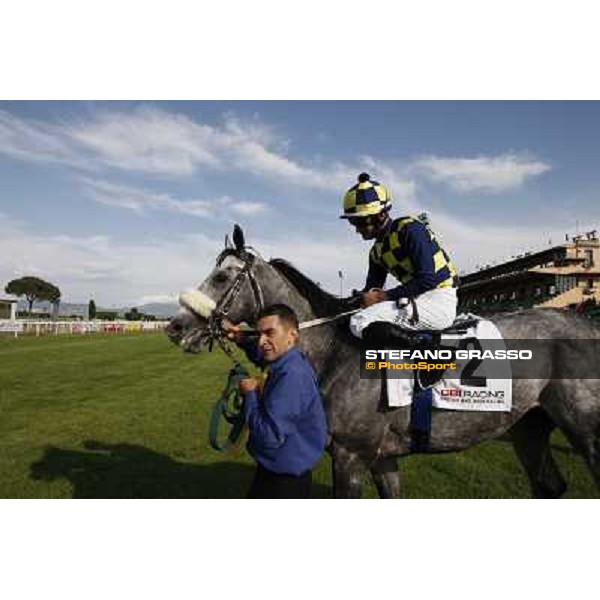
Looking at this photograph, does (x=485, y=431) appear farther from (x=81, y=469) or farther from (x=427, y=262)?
(x=81, y=469)

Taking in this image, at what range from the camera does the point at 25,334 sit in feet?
98.4

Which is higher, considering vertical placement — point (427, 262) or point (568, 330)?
point (427, 262)

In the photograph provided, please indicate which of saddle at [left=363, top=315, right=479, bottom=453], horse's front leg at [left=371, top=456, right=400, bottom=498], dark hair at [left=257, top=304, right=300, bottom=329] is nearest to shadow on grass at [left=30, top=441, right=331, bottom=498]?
horse's front leg at [left=371, top=456, right=400, bottom=498]

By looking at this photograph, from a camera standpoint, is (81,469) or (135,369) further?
(135,369)

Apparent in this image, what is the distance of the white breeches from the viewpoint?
3.42 meters

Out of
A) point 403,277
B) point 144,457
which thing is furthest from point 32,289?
point 403,277

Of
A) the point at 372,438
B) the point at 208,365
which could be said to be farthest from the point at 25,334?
the point at 372,438

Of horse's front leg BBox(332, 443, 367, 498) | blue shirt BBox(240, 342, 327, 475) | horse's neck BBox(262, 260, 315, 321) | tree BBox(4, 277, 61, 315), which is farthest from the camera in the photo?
tree BBox(4, 277, 61, 315)

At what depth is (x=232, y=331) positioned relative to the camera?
351cm

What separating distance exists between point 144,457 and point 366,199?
4.65 meters

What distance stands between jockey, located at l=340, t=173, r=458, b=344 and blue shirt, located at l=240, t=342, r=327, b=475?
977 mm

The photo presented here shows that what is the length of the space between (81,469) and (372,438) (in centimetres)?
406

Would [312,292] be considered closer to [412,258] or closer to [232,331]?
[232,331]

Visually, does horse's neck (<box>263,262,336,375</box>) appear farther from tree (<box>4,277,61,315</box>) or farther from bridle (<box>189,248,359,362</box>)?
tree (<box>4,277,61,315</box>)
